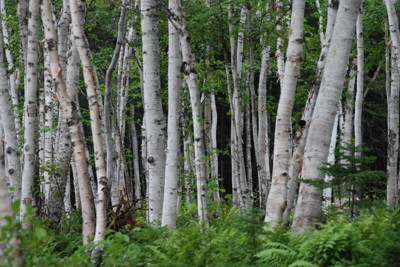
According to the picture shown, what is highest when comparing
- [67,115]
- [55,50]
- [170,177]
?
[55,50]

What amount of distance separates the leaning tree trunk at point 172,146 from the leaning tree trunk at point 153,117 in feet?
1.14

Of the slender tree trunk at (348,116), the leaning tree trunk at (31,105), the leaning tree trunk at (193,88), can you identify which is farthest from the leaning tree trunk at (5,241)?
the slender tree trunk at (348,116)

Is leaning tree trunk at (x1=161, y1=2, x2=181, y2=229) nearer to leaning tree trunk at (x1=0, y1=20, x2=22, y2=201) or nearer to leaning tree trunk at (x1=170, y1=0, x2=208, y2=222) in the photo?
leaning tree trunk at (x1=170, y1=0, x2=208, y2=222)

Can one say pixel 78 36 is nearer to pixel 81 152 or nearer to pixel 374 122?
pixel 81 152

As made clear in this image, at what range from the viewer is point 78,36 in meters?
6.30

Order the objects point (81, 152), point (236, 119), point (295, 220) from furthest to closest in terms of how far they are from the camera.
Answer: point (236, 119) → point (81, 152) → point (295, 220)

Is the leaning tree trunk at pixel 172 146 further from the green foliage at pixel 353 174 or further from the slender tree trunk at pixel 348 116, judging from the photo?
the slender tree trunk at pixel 348 116

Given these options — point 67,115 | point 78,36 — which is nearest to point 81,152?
point 67,115

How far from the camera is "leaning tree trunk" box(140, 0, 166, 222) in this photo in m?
6.96

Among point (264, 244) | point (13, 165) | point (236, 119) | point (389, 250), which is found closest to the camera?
point (389, 250)

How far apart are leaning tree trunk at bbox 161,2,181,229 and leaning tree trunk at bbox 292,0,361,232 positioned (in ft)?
6.31

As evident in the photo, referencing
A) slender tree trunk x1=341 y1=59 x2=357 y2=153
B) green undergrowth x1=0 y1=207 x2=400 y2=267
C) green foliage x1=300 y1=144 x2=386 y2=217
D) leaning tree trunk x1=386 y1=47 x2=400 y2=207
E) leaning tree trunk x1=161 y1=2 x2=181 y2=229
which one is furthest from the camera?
slender tree trunk x1=341 y1=59 x2=357 y2=153

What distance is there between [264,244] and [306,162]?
52.2 inches

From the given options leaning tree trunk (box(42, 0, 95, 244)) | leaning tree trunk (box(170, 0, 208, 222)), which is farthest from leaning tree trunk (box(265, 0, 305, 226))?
leaning tree trunk (box(42, 0, 95, 244))
